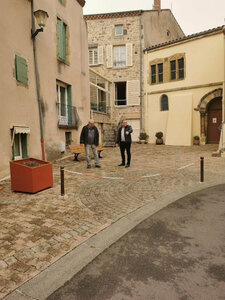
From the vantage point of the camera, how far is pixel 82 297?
199 centimetres

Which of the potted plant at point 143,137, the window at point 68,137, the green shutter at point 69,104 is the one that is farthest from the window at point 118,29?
the window at point 68,137

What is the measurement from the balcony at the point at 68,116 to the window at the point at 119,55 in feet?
36.1

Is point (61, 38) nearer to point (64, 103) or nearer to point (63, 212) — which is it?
point (64, 103)

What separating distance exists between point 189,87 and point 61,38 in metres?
10.9

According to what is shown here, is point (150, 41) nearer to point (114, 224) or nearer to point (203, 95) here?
point (203, 95)

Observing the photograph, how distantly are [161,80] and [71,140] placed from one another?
37.2 feet

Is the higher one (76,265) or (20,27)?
(20,27)

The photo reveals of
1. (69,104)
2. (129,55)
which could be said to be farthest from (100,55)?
(69,104)

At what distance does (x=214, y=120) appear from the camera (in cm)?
1706

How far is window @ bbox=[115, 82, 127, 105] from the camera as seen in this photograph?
21547 mm

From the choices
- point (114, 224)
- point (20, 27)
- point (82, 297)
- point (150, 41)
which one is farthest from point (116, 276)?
point (150, 41)

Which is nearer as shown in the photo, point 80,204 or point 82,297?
point 82,297

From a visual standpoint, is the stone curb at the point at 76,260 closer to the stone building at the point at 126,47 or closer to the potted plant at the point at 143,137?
the potted plant at the point at 143,137

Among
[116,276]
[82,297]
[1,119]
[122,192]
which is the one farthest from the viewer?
[1,119]
